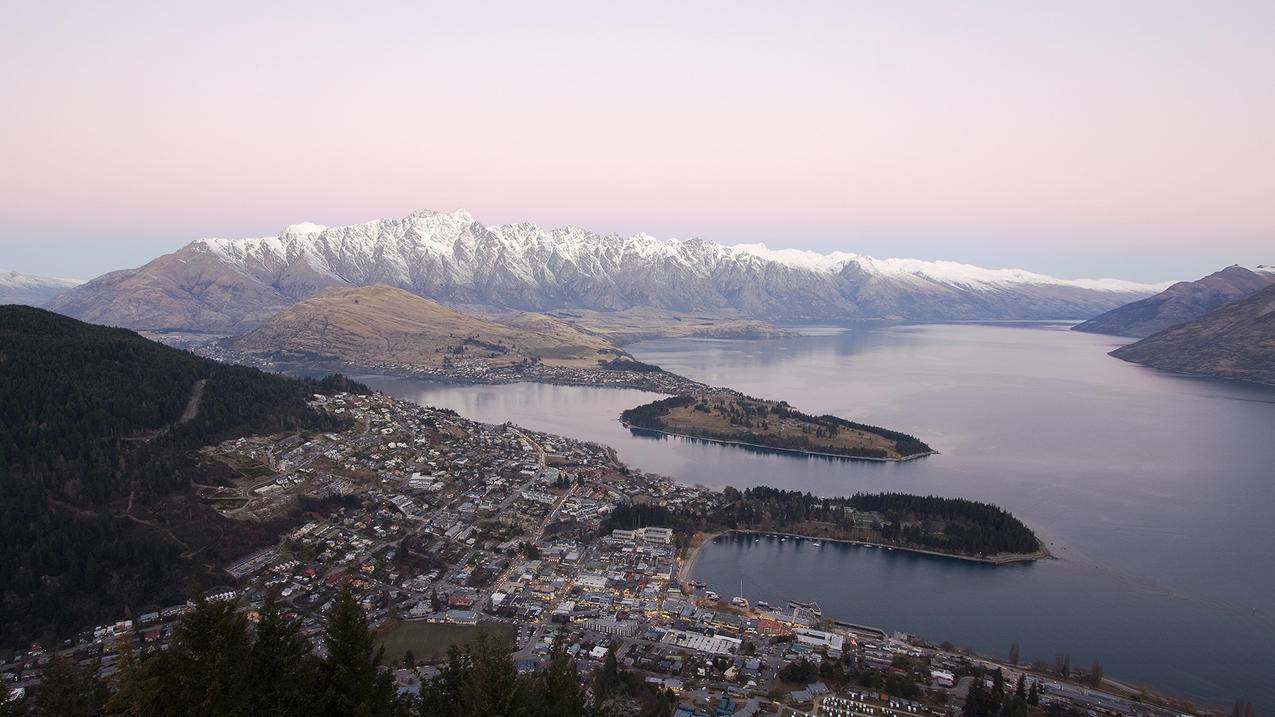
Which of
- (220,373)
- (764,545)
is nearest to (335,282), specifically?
(220,373)

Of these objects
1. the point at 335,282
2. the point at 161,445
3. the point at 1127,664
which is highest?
the point at 335,282

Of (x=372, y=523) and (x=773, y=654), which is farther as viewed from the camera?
(x=372, y=523)

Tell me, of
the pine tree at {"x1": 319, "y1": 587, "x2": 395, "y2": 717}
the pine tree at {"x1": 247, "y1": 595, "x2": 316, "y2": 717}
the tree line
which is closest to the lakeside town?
the tree line

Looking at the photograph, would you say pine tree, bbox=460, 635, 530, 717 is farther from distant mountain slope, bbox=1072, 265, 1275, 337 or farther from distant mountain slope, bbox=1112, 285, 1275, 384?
distant mountain slope, bbox=1072, 265, 1275, 337

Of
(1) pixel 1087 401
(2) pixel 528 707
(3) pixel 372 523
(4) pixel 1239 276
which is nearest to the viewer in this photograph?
(2) pixel 528 707

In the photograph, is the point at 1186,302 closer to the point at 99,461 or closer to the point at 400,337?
the point at 400,337

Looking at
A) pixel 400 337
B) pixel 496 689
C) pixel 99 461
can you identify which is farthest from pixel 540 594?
pixel 400 337

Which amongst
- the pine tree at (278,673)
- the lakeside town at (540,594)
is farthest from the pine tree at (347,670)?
the lakeside town at (540,594)

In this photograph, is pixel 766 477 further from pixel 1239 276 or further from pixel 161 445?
pixel 1239 276
